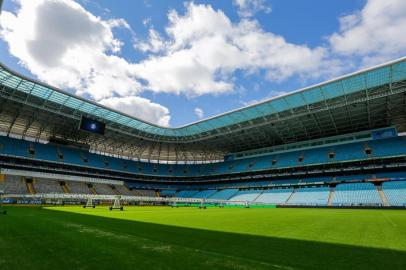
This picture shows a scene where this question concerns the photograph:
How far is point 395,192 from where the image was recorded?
3816cm

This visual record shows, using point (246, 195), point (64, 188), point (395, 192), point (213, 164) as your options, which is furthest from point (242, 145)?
point (64, 188)

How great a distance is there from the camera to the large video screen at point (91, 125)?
138 feet

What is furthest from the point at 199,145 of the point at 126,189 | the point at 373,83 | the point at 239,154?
the point at 373,83

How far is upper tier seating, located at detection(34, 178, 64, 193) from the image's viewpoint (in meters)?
46.0

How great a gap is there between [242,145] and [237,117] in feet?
65.3

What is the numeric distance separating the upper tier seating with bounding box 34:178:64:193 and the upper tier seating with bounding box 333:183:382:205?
50.7 metres

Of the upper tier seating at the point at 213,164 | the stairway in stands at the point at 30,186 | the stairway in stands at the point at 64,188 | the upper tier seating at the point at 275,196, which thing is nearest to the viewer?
the stairway in stands at the point at 30,186

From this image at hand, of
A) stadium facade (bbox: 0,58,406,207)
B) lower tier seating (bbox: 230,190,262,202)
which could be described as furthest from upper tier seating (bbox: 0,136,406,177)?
lower tier seating (bbox: 230,190,262,202)

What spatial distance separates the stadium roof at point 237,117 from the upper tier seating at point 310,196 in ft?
41.5

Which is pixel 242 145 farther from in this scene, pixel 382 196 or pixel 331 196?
pixel 382 196

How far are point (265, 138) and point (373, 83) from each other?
93.1ft

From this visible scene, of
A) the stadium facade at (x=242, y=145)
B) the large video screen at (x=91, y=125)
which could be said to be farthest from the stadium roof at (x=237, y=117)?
the large video screen at (x=91, y=125)

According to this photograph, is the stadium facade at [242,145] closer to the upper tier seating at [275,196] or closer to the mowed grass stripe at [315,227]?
the upper tier seating at [275,196]

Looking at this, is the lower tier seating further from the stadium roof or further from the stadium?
the stadium roof
